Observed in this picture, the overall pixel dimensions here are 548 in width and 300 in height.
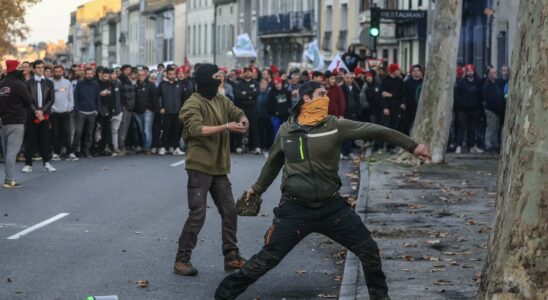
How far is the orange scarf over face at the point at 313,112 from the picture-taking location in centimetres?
1005

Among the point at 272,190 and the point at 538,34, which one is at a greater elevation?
the point at 538,34

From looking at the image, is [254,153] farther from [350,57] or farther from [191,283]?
[191,283]

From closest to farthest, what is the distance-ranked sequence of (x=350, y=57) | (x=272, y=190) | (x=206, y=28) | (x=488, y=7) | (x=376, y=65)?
(x=272, y=190) → (x=376, y=65) → (x=350, y=57) → (x=488, y=7) → (x=206, y=28)

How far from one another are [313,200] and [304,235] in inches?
10.7

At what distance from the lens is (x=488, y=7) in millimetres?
42375

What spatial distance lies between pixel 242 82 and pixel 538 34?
2317 centimetres

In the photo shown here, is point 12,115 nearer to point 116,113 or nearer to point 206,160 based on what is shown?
point 116,113

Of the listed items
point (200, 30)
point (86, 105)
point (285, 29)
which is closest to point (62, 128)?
point (86, 105)

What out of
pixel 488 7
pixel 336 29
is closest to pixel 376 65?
pixel 488 7

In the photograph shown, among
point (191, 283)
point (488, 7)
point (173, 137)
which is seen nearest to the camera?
point (191, 283)

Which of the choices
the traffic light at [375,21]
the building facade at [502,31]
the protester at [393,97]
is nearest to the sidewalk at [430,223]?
the protester at [393,97]

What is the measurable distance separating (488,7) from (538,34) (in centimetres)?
3501

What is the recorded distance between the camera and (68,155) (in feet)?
92.8

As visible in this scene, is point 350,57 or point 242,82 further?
point 350,57
